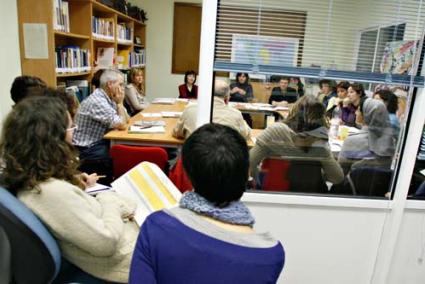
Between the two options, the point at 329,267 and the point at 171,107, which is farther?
the point at 171,107

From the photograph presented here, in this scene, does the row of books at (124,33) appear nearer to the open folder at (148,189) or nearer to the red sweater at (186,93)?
the red sweater at (186,93)

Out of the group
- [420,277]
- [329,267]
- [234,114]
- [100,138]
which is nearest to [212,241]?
[234,114]

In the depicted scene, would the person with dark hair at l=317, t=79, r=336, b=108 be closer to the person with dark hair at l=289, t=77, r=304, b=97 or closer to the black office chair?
the person with dark hair at l=289, t=77, r=304, b=97

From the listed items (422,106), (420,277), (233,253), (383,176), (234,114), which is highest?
(422,106)

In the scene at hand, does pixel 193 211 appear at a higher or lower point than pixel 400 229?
higher

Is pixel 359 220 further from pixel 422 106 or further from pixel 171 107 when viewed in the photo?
pixel 171 107

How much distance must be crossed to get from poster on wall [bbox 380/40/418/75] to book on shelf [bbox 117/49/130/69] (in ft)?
14.8

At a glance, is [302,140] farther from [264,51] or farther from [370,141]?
[264,51]

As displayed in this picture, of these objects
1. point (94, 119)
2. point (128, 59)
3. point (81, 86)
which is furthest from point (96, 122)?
point (128, 59)

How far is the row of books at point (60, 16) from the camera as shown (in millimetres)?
3156

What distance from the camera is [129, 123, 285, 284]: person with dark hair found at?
803 mm

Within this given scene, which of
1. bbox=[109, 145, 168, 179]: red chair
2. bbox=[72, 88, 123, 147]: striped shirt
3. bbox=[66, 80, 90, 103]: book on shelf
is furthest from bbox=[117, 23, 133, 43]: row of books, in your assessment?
bbox=[109, 145, 168, 179]: red chair

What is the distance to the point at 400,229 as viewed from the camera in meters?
1.90

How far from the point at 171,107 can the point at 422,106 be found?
3317 mm
